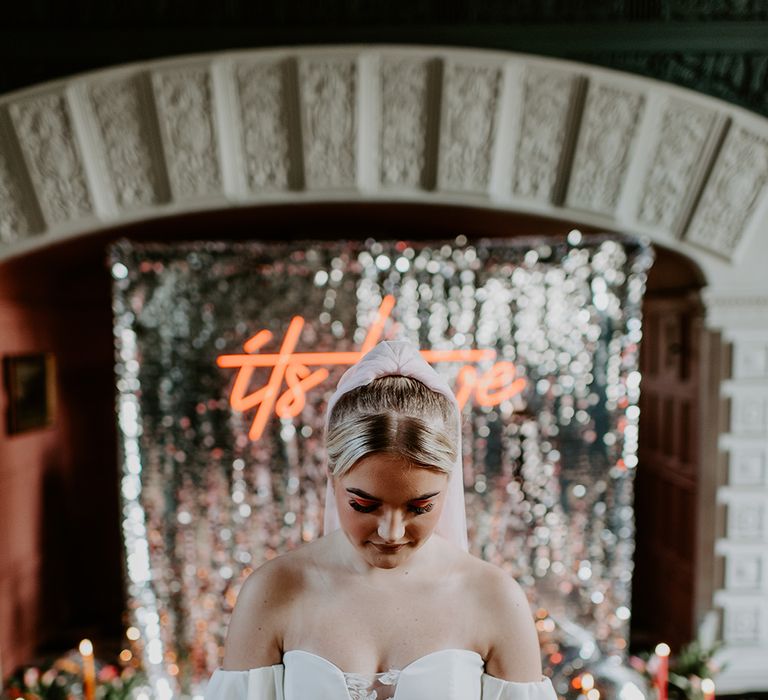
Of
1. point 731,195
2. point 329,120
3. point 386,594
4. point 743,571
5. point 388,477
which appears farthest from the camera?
point 743,571

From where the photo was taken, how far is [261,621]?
1037 mm

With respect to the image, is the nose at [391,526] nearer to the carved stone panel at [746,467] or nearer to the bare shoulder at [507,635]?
the bare shoulder at [507,635]

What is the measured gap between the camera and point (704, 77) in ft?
9.45

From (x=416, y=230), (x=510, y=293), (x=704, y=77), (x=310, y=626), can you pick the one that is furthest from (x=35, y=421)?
(x=704, y=77)

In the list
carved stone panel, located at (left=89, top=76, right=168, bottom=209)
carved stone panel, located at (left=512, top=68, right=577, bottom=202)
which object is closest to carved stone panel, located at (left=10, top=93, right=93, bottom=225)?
carved stone panel, located at (left=89, top=76, right=168, bottom=209)

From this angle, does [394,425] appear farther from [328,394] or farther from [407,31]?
[407,31]

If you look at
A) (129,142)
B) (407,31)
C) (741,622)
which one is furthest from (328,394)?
(741,622)

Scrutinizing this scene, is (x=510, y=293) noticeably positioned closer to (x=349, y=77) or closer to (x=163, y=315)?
(x=349, y=77)

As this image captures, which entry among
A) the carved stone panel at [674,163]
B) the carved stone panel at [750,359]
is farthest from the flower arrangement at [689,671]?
the carved stone panel at [674,163]

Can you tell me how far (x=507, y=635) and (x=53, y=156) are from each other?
285cm

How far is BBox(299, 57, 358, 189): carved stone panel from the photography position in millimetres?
2760

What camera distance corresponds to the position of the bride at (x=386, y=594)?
96 cm

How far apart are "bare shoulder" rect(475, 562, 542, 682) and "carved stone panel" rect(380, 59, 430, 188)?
7.19ft

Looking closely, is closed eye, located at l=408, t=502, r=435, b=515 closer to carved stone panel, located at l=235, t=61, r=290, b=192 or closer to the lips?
the lips
